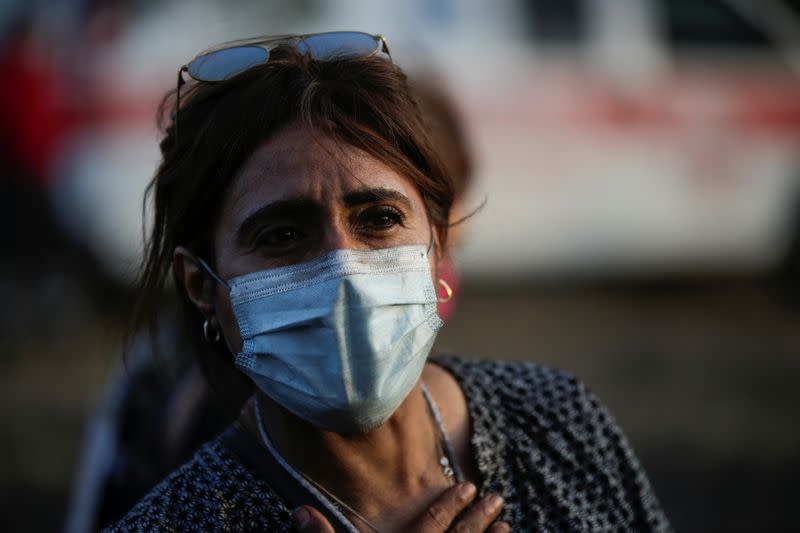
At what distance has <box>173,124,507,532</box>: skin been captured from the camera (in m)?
1.84

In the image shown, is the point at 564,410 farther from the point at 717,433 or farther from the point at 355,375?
the point at 717,433

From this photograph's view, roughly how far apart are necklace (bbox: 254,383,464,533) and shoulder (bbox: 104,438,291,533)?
86 mm

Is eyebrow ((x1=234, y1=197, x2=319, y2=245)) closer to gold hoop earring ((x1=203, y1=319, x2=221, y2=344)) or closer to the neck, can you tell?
gold hoop earring ((x1=203, y1=319, x2=221, y2=344))

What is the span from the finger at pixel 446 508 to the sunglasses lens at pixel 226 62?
38.8 inches

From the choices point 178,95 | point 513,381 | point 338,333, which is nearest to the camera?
point 338,333

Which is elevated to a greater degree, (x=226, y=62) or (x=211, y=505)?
(x=226, y=62)

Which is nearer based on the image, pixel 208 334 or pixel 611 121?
pixel 208 334

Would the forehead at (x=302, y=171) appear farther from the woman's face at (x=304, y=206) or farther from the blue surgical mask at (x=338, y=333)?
the blue surgical mask at (x=338, y=333)

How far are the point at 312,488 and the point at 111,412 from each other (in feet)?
5.34

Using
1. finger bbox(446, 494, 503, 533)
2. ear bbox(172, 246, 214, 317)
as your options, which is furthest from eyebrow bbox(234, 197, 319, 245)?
finger bbox(446, 494, 503, 533)

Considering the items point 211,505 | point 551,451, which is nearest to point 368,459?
point 211,505

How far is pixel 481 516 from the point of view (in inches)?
72.8

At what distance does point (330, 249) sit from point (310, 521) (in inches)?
20.7

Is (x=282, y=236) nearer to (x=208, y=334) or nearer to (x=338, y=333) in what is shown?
(x=338, y=333)
